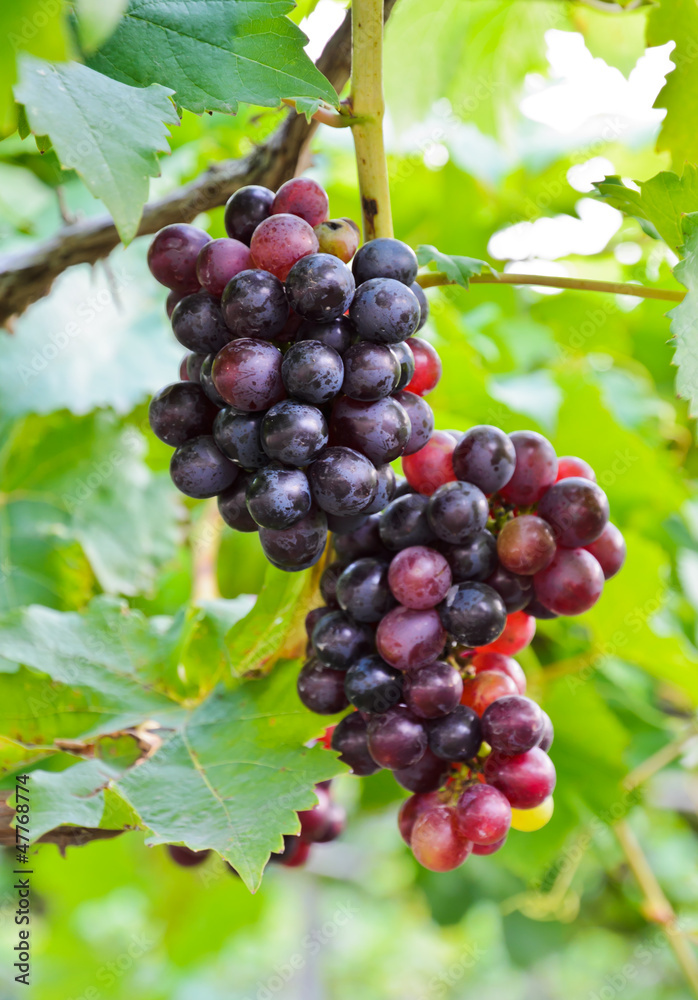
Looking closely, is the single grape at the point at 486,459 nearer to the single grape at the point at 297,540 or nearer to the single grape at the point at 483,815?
the single grape at the point at 297,540

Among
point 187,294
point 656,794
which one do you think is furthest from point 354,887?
point 187,294

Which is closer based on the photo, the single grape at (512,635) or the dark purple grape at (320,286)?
the dark purple grape at (320,286)

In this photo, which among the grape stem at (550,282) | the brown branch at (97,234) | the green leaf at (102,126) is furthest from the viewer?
the brown branch at (97,234)

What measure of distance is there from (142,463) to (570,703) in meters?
0.76

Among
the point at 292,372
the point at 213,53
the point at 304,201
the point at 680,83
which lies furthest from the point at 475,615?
the point at 680,83

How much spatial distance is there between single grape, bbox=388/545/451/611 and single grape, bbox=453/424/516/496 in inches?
2.8

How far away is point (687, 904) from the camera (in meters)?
1.88

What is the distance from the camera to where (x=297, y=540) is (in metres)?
0.55

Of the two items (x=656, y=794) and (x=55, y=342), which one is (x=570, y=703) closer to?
(x=656, y=794)

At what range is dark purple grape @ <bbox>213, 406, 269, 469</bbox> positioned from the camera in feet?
1.82

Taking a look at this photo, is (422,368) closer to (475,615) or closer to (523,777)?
(475,615)

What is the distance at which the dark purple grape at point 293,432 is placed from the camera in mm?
515

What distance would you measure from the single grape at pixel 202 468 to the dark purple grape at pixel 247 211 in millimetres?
169

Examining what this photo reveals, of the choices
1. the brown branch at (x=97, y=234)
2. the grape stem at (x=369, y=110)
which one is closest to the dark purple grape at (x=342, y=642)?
the grape stem at (x=369, y=110)
